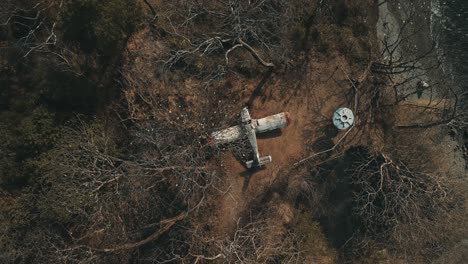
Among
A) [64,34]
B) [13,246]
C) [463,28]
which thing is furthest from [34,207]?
[463,28]

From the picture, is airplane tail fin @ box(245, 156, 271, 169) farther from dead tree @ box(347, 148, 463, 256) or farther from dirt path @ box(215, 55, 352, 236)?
dead tree @ box(347, 148, 463, 256)

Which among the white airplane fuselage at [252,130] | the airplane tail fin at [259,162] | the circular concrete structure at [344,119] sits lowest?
the airplane tail fin at [259,162]

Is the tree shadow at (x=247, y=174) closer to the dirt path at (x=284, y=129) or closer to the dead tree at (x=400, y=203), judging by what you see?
the dirt path at (x=284, y=129)

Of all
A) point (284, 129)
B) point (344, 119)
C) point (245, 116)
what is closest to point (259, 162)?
point (284, 129)

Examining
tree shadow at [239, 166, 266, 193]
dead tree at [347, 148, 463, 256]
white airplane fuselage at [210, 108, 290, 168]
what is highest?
white airplane fuselage at [210, 108, 290, 168]

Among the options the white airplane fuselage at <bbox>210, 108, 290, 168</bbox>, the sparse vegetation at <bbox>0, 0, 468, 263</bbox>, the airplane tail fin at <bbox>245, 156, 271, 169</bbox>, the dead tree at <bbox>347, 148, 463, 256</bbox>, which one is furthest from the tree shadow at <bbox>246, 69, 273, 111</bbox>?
the dead tree at <bbox>347, 148, 463, 256</bbox>

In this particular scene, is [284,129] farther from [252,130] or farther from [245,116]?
[245,116]

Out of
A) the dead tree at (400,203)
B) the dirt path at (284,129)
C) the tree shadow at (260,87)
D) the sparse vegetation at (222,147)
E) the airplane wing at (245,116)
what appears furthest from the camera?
the tree shadow at (260,87)

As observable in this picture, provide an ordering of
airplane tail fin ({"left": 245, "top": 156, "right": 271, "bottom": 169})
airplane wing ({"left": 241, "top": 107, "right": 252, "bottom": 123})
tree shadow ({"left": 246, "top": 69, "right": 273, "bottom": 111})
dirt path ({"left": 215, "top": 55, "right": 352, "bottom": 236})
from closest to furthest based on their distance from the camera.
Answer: airplane wing ({"left": 241, "top": 107, "right": 252, "bottom": 123}), airplane tail fin ({"left": 245, "top": 156, "right": 271, "bottom": 169}), dirt path ({"left": 215, "top": 55, "right": 352, "bottom": 236}), tree shadow ({"left": 246, "top": 69, "right": 273, "bottom": 111})

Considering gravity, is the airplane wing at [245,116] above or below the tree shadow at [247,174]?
above

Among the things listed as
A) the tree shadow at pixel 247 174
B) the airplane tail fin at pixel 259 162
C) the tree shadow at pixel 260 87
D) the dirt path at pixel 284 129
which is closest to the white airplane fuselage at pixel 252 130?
the airplane tail fin at pixel 259 162
